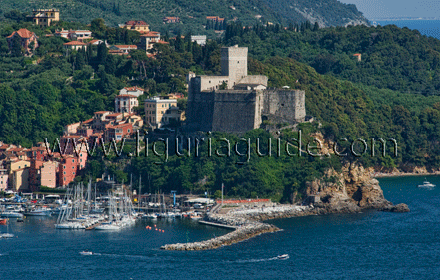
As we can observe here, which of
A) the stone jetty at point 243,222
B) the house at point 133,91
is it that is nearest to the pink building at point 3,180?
the house at point 133,91

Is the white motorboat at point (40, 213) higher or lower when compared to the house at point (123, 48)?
lower

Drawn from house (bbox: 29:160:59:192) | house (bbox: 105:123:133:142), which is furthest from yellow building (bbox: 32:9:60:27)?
house (bbox: 29:160:59:192)

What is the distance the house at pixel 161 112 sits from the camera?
225ft

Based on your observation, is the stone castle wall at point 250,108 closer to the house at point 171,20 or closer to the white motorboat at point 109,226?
the white motorboat at point 109,226

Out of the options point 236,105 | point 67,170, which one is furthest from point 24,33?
point 236,105

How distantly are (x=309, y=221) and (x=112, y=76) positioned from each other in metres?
23.2

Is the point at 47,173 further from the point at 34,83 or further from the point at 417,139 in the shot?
the point at 417,139

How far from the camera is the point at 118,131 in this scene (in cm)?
6775

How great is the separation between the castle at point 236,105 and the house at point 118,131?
166 inches

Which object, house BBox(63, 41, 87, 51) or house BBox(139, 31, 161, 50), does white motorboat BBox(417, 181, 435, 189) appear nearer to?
house BBox(139, 31, 161, 50)

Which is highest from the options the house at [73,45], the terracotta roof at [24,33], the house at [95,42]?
the terracotta roof at [24,33]

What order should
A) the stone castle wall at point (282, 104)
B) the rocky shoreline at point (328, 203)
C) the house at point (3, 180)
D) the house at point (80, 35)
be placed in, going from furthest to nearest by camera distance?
the house at point (80, 35) < the house at point (3, 180) < the stone castle wall at point (282, 104) < the rocky shoreline at point (328, 203)

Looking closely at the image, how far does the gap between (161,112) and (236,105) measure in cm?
672

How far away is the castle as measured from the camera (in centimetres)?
6412
